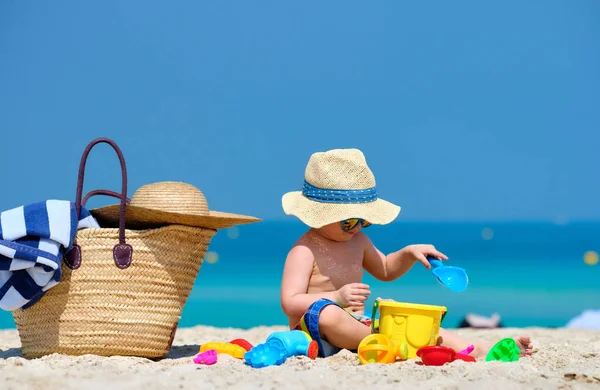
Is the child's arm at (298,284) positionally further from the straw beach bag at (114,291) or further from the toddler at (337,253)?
the straw beach bag at (114,291)

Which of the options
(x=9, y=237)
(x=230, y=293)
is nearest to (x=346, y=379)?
(x=9, y=237)

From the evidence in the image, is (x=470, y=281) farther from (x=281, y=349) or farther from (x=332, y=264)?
(x=281, y=349)

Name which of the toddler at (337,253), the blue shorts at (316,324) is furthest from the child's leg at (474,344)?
the blue shorts at (316,324)

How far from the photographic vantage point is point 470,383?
2.84m

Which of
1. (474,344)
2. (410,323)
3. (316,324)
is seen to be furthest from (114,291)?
(474,344)

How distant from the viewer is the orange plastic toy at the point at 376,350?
11.2 ft

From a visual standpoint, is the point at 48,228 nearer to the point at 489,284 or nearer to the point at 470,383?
the point at 470,383

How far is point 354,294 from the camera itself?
3.68 m

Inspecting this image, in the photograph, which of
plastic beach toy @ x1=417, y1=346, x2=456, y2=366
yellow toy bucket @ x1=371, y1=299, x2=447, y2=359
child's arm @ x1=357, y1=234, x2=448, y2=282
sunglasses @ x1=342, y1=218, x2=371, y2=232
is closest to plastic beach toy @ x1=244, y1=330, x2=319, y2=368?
yellow toy bucket @ x1=371, y1=299, x2=447, y2=359

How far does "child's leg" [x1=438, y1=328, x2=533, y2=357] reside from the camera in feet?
12.0

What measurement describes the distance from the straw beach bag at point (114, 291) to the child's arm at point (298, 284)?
49 centimetres

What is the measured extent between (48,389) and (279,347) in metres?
0.96

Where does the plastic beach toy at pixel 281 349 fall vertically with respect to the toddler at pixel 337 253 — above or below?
below

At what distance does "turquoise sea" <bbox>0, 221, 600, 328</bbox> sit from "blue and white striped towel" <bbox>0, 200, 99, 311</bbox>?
7494 mm
